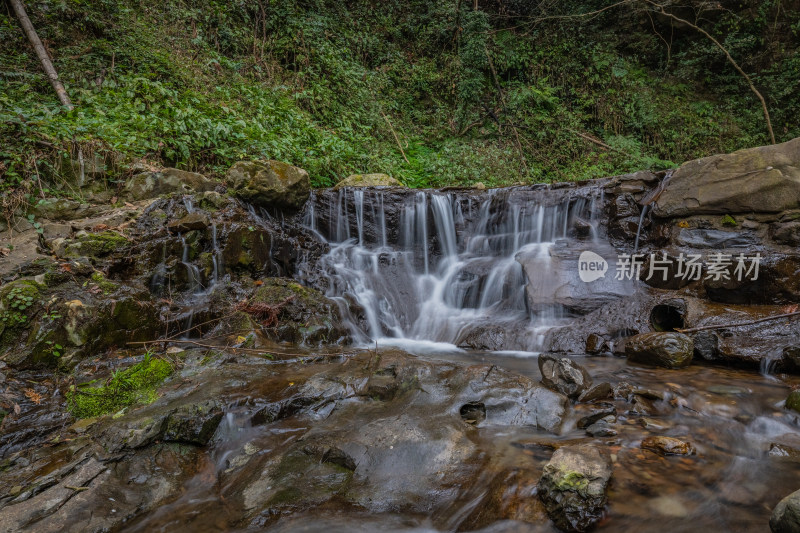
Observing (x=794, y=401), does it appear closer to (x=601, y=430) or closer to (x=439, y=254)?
(x=601, y=430)

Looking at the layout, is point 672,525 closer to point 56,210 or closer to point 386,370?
point 386,370

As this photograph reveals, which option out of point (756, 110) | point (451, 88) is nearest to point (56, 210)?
point (451, 88)

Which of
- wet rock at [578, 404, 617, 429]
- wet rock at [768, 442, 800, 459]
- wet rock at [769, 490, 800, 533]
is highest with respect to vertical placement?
wet rock at [769, 490, 800, 533]

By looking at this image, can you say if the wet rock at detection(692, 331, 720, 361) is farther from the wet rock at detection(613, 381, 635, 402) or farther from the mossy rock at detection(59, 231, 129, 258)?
the mossy rock at detection(59, 231, 129, 258)

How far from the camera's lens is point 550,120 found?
45.7ft

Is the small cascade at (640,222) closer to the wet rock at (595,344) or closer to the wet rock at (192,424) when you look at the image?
the wet rock at (595,344)

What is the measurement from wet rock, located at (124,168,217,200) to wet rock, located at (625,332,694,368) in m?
7.05

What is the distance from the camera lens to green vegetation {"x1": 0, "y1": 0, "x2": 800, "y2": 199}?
805 centimetres

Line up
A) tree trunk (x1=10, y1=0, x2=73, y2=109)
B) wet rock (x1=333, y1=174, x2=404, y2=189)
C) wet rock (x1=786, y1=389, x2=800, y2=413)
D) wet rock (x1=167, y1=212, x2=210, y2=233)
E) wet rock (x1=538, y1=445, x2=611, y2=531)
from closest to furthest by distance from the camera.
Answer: wet rock (x1=538, y1=445, x2=611, y2=531) < wet rock (x1=786, y1=389, x2=800, y2=413) < wet rock (x1=167, y1=212, x2=210, y2=233) < tree trunk (x1=10, y1=0, x2=73, y2=109) < wet rock (x1=333, y1=174, x2=404, y2=189)

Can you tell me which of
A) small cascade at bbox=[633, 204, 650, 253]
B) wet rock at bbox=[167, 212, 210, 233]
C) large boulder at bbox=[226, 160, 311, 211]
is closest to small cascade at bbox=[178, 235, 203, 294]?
wet rock at bbox=[167, 212, 210, 233]

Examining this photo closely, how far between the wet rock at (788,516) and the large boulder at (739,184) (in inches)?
213

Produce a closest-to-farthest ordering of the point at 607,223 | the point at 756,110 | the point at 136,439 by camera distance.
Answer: the point at 136,439
the point at 607,223
the point at 756,110

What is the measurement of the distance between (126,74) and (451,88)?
11.0 m

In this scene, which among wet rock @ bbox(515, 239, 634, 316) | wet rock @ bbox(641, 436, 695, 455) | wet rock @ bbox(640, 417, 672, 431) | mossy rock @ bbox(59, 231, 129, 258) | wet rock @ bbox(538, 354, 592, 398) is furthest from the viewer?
wet rock @ bbox(515, 239, 634, 316)
